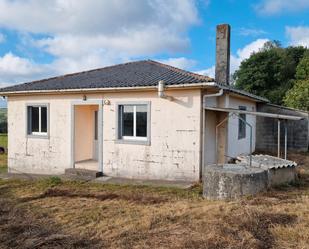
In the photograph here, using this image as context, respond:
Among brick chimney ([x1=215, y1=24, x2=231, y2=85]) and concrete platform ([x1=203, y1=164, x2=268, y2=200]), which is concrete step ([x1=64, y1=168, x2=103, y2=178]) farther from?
brick chimney ([x1=215, y1=24, x2=231, y2=85])

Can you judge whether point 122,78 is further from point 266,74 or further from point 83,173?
point 266,74

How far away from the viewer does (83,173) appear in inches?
476

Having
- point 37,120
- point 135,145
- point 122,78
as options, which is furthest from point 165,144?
point 37,120

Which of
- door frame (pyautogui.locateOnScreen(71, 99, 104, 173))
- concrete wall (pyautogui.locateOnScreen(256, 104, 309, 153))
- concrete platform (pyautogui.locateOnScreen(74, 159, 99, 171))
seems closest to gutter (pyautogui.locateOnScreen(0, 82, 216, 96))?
door frame (pyautogui.locateOnScreen(71, 99, 104, 173))

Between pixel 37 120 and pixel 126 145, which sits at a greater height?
pixel 37 120

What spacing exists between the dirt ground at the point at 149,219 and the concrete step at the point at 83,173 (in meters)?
2.07

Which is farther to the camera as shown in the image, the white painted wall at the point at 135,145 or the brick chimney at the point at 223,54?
the brick chimney at the point at 223,54

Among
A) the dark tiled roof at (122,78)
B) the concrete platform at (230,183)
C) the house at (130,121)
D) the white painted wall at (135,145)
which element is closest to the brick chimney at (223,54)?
the house at (130,121)

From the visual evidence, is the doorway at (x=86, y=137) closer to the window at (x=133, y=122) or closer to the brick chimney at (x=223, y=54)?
the window at (x=133, y=122)

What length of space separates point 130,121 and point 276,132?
1052 cm

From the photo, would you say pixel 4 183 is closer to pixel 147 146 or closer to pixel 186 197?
pixel 147 146

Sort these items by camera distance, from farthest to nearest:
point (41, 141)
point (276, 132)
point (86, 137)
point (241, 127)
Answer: point (276, 132), point (241, 127), point (86, 137), point (41, 141)

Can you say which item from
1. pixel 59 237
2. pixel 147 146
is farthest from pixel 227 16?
pixel 59 237

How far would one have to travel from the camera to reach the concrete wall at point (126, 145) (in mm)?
10594
